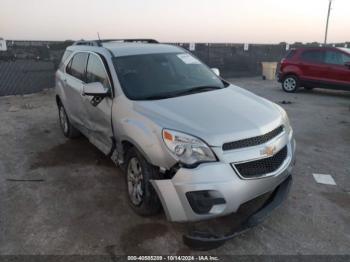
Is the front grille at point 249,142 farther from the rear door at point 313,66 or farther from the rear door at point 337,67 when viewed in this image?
the rear door at point 313,66

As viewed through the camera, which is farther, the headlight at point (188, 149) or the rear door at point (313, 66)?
the rear door at point (313, 66)

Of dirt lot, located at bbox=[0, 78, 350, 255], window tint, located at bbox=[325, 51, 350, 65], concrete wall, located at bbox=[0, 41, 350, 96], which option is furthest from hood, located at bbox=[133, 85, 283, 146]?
concrete wall, located at bbox=[0, 41, 350, 96]

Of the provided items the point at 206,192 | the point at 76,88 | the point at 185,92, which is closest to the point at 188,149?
the point at 206,192

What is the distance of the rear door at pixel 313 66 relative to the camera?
11.9 meters

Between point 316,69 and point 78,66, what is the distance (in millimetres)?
9281

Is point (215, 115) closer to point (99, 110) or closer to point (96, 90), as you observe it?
point (96, 90)

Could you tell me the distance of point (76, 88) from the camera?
527cm

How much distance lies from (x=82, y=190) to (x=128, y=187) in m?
0.85

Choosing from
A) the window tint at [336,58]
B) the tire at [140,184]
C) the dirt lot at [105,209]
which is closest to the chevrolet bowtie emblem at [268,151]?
the dirt lot at [105,209]

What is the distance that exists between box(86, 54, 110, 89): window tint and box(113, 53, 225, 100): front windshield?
0.70ft

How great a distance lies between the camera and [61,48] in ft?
45.5

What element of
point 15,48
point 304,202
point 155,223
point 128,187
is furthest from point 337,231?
point 15,48

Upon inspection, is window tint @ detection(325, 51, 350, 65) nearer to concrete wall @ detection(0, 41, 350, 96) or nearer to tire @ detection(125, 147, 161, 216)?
concrete wall @ detection(0, 41, 350, 96)

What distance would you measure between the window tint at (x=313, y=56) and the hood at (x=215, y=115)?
9.12 m
